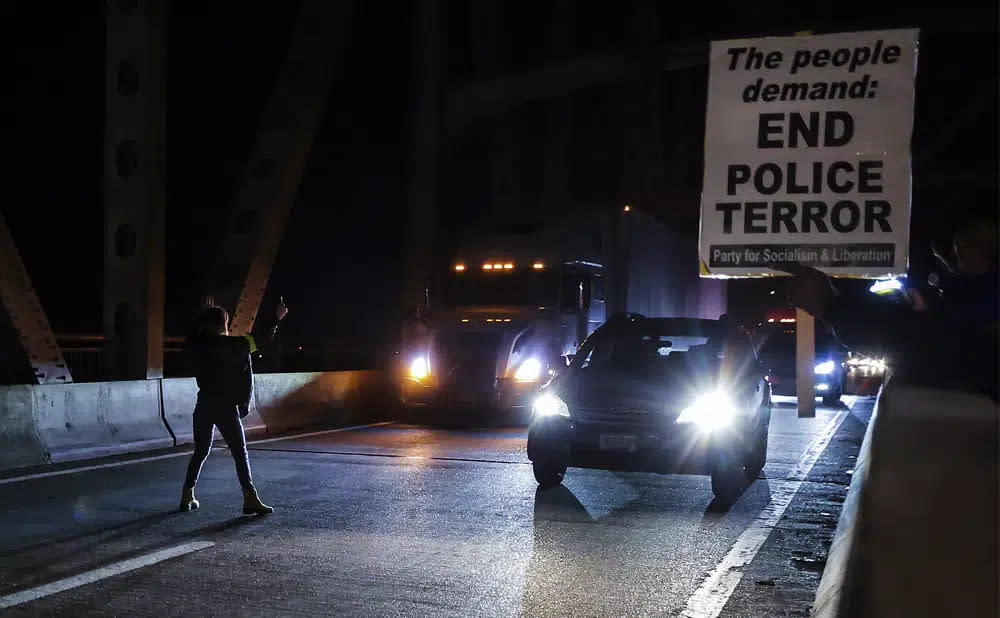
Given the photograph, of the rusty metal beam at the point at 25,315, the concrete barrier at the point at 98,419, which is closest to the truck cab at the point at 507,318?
the concrete barrier at the point at 98,419

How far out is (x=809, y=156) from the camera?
15.6ft

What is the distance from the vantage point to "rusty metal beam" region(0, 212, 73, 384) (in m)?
14.2

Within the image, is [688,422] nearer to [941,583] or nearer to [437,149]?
[941,583]

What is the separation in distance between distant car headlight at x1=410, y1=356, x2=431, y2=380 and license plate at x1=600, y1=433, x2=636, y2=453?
909 centimetres

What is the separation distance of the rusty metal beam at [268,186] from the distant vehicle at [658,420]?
9.60m

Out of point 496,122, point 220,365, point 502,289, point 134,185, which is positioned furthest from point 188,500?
point 496,122

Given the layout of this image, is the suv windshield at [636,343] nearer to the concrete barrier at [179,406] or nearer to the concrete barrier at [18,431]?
the concrete barrier at [179,406]

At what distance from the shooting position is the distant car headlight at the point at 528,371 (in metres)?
18.9

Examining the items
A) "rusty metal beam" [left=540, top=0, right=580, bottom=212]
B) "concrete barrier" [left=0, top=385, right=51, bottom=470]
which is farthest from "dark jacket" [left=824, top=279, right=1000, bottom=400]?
"rusty metal beam" [left=540, top=0, right=580, bottom=212]

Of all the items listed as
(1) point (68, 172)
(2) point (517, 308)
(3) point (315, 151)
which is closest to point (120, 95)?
(2) point (517, 308)

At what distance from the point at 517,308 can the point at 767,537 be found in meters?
13.1

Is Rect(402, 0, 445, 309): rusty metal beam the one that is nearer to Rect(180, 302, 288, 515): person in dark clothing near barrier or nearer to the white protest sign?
Rect(180, 302, 288, 515): person in dark clothing near barrier

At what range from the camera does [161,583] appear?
6.59 metres

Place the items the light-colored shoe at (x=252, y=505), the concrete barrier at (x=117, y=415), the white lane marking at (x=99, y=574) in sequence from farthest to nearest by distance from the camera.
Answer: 1. the concrete barrier at (x=117, y=415)
2. the light-colored shoe at (x=252, y=505)
3. the white lane marking at (x=99, y=574)
